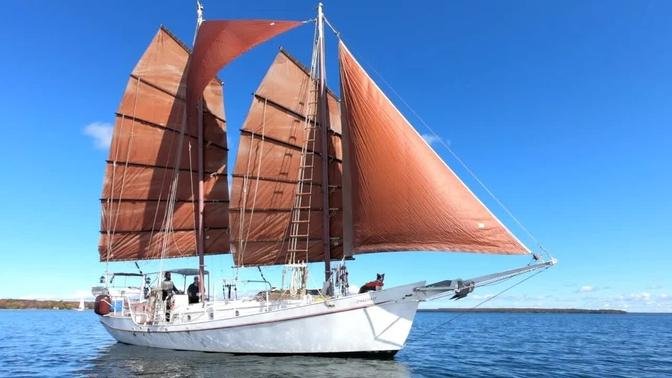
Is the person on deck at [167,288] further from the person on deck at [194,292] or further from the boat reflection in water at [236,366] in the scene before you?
the boat reflection in water at [236,366]

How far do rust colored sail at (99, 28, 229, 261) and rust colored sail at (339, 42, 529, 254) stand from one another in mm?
10698

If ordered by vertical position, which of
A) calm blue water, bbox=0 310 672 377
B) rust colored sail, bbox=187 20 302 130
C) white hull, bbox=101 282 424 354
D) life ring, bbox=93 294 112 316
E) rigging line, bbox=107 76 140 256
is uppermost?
rust colored sail, bbox=187 20 302 130

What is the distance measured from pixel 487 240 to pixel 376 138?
5832 millimetres

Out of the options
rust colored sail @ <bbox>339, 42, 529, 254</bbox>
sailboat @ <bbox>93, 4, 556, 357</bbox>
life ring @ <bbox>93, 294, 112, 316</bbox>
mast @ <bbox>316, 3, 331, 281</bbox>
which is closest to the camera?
rust colored sail @ <bbox>339, 42, 529, 254</bbox>

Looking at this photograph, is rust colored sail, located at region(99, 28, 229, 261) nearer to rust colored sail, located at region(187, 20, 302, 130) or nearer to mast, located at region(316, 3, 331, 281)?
rust colored sail, located at region(187, 20, 302, 130)

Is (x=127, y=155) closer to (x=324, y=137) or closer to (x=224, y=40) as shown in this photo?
(x=224, y=40)

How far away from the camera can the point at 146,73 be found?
95.8 feet

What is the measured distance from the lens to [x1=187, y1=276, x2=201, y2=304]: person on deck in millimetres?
26234

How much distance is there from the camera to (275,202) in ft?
84.1

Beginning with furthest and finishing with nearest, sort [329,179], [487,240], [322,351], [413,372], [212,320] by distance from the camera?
1. [329,179]
2. [212,320]
3. [322,351]
4. [413,372]
5. [487,240]

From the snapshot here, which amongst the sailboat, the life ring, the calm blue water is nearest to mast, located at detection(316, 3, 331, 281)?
the sailboat

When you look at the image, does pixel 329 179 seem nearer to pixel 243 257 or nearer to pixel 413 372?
pixel 243 257

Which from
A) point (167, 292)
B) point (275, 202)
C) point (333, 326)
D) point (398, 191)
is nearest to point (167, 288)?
point (167, 292)

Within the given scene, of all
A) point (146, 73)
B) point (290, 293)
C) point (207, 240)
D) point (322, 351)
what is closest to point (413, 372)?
point (322, 351)
